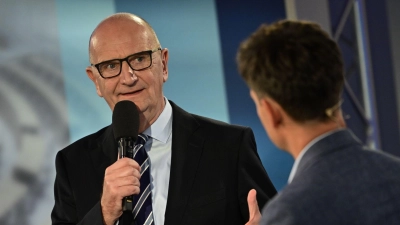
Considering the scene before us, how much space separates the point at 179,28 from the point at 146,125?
70.9 inches

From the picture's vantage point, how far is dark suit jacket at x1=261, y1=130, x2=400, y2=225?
1222 millimetres

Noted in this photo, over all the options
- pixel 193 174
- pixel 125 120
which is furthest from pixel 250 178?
pixel 125 120

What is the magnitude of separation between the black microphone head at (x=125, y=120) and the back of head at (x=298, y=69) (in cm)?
76

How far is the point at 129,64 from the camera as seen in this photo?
236cm

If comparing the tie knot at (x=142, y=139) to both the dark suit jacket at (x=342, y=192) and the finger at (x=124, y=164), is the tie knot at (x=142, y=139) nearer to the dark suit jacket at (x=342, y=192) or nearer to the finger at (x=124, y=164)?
the finger at (x=124, y=164)

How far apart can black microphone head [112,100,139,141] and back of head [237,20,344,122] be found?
29.9 inches

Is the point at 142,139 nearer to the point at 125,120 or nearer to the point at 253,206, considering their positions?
the point at 125,120

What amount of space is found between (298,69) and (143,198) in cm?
108

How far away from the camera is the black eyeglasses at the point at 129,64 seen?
237cm

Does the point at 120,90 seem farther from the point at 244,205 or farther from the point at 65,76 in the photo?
the point at 65,76

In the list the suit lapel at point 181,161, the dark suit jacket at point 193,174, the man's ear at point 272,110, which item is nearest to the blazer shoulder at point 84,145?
the dark suit jacket at point 193,174

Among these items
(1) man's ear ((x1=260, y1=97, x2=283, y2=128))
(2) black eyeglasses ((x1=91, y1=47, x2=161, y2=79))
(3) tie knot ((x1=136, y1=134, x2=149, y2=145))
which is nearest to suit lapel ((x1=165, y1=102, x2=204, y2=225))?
(3) tie knot ((x1=136, y1=134, x2=149, y2=145))

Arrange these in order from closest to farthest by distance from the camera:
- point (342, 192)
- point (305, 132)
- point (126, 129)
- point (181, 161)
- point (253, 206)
Result: point (342, 192), point (305, 132), point (253, 206), point (126, 129), point (181, 161)

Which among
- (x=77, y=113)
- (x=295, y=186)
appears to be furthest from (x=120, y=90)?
(x=77, y=113)
